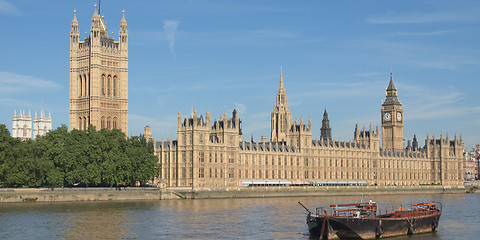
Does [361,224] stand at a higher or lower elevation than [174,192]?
lower

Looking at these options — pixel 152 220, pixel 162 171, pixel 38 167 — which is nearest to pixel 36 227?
pixel 152 220

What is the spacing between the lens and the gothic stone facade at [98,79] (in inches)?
6053

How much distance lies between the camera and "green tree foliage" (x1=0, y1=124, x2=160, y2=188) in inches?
4085

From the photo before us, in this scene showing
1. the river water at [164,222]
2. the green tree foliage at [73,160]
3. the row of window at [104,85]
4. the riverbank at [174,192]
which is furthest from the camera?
the row of window at [104,85]

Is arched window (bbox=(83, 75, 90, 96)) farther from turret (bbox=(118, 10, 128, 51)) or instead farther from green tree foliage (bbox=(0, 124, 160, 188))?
green tree foliage (bbox=(0, 124, 160, 188))

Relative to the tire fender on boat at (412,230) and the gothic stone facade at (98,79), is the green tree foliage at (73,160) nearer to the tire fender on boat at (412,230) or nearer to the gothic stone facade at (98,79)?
the gothic stone facade at (98,79)

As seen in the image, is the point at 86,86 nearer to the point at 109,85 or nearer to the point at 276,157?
the point at 109,85

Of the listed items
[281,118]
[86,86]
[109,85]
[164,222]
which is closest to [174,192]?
[109,85]

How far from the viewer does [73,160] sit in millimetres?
109750

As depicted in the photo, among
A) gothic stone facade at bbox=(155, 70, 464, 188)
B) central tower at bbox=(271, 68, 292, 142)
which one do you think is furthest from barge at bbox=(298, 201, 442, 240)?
central tower at bbox=(271, 68, 292, 142)

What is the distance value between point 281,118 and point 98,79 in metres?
47.5

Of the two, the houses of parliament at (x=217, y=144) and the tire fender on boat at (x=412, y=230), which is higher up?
the houses of parliament at (x=217, y=144)

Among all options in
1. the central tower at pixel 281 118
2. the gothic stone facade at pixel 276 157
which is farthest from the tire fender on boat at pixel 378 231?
the central tower at pixel 281 118

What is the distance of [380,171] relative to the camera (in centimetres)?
18612
